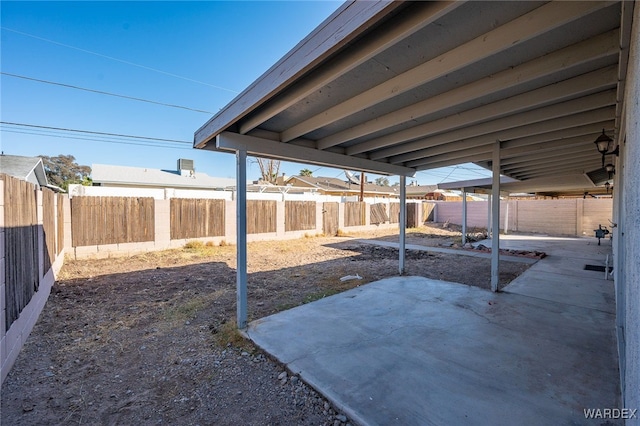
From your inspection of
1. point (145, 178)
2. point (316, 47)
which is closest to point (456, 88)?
point (316, 47)

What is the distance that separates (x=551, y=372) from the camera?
7.61 ft

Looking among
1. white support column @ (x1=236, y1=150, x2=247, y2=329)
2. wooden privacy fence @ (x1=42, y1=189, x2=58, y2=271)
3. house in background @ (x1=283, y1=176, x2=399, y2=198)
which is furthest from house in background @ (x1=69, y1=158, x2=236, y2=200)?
white support column @ (x1=236, y1=150, x2=247, y2=329)

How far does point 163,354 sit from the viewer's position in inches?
112

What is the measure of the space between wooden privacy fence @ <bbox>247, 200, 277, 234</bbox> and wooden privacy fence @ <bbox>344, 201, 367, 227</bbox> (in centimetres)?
444

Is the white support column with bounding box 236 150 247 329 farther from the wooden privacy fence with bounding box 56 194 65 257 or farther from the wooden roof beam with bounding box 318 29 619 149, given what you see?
the wooden privacy fence with bounding box 56 194 65 257

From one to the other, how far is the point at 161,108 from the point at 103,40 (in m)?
3.70

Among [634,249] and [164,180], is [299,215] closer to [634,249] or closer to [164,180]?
[164,180]

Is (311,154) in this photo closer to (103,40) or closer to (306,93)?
(306,93)

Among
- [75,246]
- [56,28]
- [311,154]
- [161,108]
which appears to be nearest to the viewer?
[311,154]

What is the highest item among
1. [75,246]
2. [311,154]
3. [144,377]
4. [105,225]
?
[311,154]

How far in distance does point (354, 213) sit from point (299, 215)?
3.77m

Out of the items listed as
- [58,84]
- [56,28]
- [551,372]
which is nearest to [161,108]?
[58,84]

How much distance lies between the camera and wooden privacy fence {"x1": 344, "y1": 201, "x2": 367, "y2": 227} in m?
14.6

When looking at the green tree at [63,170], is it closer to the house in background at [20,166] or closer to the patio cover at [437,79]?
the house in background at [20,166]
